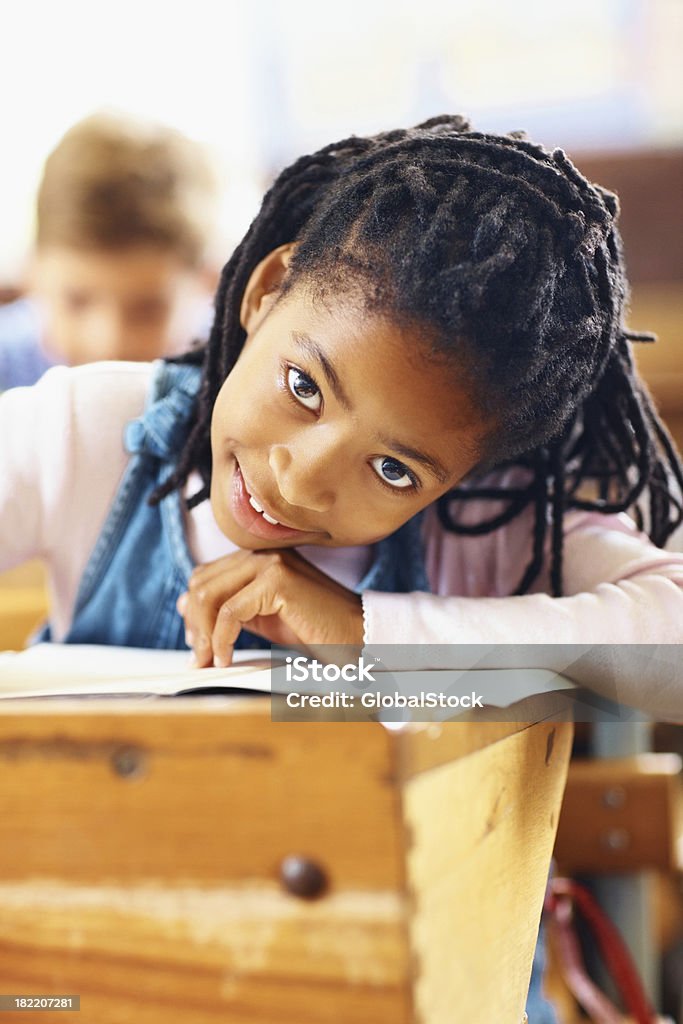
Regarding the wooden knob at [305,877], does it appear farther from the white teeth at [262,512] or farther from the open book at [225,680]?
the white teeth at [262,512]

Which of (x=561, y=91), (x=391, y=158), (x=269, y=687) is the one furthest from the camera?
(x=561, y=91)

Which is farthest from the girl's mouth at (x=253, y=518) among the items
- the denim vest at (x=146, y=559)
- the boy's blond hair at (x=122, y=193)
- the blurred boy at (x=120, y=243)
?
the boy's blond hair at (x=122, y=193)

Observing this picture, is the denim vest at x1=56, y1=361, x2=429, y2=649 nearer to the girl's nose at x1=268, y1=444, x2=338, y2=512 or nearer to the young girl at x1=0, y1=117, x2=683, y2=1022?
the young girl at x1=0, y1=117, x2=683, y2=1022

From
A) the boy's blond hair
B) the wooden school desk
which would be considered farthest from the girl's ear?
the boy's blond hair

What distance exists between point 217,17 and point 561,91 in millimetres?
661

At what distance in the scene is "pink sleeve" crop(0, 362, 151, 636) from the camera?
0.71 metres

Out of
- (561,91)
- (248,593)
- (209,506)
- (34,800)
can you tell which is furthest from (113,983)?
→ (561,91)

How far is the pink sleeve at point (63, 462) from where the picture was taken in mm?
711

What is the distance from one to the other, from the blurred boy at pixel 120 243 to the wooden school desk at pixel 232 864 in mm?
1009

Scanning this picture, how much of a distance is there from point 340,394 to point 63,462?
0.26m

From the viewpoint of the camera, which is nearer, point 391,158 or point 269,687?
point 269,687

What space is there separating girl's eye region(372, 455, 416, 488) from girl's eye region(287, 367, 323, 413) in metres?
0.04

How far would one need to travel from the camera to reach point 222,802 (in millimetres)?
344

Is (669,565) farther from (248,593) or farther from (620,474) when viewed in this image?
(248,593)
